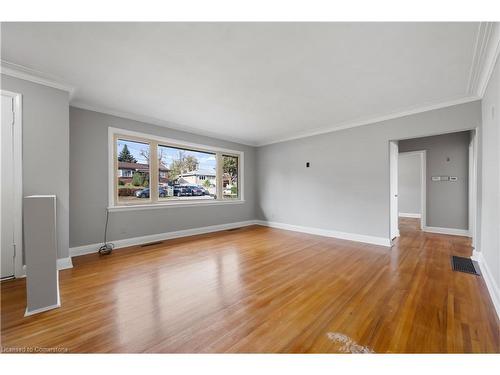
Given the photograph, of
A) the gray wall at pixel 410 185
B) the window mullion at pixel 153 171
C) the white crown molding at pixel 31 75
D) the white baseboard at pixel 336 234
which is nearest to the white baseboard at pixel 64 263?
the window mullion at pixel 153 171

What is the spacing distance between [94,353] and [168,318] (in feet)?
1.75

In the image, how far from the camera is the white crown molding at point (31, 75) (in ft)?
8.14

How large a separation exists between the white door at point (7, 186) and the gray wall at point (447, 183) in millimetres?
8146

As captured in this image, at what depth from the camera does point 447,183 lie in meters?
5.06

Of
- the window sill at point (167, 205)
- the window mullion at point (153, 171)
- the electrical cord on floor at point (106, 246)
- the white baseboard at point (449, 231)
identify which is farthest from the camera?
the white baseboard at point (449, 231)

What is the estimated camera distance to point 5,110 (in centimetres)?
256

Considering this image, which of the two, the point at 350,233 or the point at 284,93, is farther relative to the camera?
the point at 350,233

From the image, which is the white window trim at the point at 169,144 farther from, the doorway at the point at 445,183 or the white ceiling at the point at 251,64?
the doorway at the point at 445,183

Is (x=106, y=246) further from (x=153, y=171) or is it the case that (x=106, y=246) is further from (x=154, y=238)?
(x=153, y=171)

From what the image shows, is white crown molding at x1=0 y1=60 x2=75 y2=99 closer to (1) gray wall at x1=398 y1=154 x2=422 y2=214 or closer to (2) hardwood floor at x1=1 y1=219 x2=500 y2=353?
(2) hardwood floor at x1=1 y1=219 x2=500 y2=353

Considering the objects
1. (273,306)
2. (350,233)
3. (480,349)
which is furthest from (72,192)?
(350,233)

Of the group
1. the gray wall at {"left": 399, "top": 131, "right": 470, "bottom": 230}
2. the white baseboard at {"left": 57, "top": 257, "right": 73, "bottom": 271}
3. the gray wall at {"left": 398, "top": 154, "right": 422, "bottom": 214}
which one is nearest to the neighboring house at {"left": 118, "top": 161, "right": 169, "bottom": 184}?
the white baseboard at {"left": 57, "top": 257, "right": 73, "bottom": 271}

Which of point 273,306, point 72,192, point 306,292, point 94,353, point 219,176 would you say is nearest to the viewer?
point 94,353

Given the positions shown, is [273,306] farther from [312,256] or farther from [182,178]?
[182,178]
